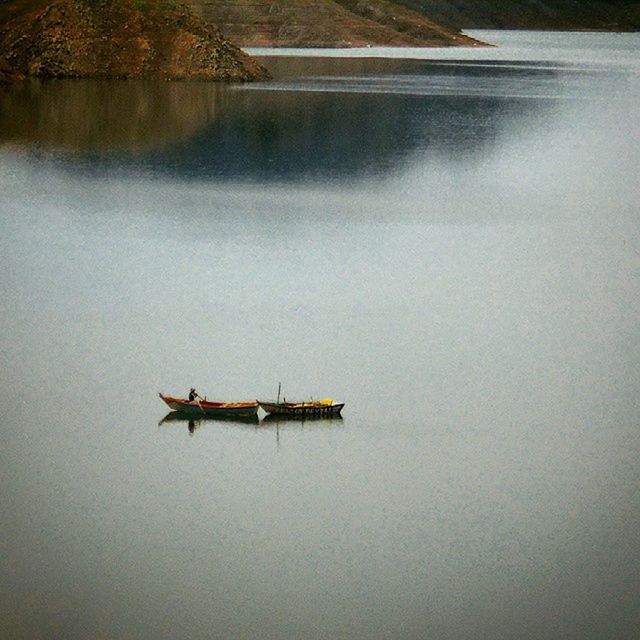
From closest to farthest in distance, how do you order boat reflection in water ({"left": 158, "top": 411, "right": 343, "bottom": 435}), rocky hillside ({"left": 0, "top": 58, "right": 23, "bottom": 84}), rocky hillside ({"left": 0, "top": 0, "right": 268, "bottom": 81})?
boat reflection in water ({"left": 158, "top": 411, "right": 343, "bottom": 435}) < rocky hillside ({"left": 0, "top": 58, "right": 23, "bottom": 84}) < rocky hillside ({"left": 0, "top": 0, "right": 268, "bottom": 81})

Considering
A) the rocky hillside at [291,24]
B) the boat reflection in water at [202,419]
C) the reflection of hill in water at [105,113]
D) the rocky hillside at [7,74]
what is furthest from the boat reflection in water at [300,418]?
the rocky hillside at [291,24]

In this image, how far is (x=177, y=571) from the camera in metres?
17.1

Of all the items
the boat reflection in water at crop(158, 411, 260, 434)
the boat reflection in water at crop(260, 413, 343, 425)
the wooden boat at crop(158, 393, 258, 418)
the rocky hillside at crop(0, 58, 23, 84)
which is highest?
the rocky hillside at crop(0, 58, 23, 84)

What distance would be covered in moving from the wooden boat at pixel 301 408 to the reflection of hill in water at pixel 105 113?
118 feet

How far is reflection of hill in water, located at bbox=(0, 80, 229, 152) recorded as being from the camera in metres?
60.1

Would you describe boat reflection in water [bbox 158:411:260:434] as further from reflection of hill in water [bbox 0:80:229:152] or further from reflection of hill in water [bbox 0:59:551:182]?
reflection of hill in water [bbox 0:80:229:152]

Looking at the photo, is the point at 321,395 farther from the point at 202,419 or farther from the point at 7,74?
the point at 7,74

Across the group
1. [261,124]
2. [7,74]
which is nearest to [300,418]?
[261,124]

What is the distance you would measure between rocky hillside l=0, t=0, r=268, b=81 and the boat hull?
239 feet

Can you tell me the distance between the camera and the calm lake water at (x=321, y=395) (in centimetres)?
1667

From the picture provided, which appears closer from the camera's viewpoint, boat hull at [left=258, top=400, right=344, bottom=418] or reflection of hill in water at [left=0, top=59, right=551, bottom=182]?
boat hull at [left=258, top=400, right=344, bottom=418]

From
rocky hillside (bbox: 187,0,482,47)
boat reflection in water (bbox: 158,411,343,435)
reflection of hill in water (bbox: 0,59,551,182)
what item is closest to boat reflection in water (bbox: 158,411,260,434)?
boat reflection in water (bbox: 158,411,343,435)

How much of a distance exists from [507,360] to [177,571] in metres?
11.0

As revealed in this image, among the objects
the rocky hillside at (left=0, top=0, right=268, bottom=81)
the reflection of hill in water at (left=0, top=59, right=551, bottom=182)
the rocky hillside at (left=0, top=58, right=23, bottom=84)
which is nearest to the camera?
the reflection of hill in water at (left=0, top=59, right=551, bottom=182)
